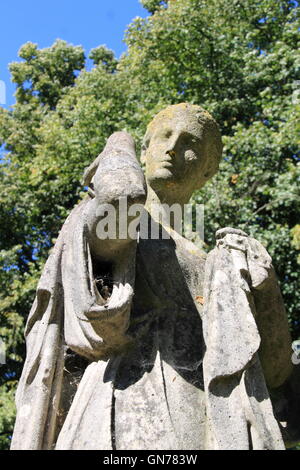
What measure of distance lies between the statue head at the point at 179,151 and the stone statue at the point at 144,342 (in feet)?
1.54

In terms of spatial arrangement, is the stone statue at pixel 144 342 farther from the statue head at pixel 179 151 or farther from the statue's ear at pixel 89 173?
the statue head at pixel 179 151

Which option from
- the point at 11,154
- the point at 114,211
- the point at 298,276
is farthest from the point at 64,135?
the point at 114,211

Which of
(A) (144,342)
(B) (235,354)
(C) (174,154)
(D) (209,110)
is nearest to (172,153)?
(C) (174,154)

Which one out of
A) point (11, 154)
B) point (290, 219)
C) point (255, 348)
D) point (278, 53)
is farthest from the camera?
point (11, 154)

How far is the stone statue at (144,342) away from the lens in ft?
8.97

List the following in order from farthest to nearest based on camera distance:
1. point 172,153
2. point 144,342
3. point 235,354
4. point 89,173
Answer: point 172,153 < point 89,173 < point 144,342 < point 235,354

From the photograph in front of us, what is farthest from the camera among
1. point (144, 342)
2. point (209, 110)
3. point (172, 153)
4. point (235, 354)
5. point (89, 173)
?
point (209, 110)

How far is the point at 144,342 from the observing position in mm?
→ 3098

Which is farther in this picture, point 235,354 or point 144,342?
point 144,342

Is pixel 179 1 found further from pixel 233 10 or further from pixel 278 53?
pixel 278 53

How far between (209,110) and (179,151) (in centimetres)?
952

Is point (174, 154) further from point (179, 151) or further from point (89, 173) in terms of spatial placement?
point (89, 173)
